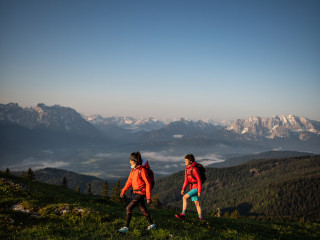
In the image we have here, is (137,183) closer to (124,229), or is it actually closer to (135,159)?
(135,159)

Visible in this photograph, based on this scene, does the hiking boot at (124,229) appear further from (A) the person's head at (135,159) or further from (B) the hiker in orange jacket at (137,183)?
(A) the person's head at (135,159)

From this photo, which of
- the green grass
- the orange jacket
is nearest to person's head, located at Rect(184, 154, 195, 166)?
the orange jacket

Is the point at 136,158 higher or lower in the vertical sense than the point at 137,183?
higher

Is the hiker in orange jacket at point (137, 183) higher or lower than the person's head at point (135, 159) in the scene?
lower

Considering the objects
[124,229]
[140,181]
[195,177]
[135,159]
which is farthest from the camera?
[195,177]

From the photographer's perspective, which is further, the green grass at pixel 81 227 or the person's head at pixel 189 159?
the person's head at pixel 189 159

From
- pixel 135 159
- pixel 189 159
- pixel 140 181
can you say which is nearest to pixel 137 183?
pixel 140 181

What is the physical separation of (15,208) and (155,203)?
65.3 m

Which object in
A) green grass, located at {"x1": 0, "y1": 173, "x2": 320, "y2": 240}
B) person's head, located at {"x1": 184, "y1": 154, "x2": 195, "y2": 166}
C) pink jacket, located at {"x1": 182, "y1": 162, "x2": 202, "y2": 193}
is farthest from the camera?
person's head, located at {"x1": 184, "y1": 154, "x2": 195, "y2": 166}

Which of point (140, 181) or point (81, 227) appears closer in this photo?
point (140, 181)

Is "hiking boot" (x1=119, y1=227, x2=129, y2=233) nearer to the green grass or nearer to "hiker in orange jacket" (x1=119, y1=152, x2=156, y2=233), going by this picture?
"hiker in orange jacket" (x1=119, y1=152, x2=156, y2=233)

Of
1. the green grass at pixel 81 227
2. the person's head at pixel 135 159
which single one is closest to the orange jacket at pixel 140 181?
the person's head at pixel 135 159

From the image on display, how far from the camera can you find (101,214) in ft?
41.3

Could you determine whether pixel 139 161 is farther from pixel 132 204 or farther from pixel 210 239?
pixel 210 239
